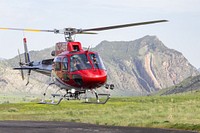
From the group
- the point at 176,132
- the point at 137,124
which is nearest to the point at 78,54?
the point at 176,132

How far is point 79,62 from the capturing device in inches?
1567

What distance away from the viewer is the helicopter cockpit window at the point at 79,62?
3947cm

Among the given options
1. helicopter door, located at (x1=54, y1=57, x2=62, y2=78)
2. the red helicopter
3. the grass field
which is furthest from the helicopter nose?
the grass field

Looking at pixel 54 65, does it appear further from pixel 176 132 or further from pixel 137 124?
pixel 137 124

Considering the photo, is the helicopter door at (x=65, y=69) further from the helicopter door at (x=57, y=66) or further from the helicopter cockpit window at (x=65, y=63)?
the helicopter door at (x=57, y=66)

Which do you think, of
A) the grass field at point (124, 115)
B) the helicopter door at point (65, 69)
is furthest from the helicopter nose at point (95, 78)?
the grass field at point (124, 115)

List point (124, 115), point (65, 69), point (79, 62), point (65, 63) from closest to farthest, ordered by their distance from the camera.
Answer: point (79, 62) < point (65, 63) < point (65, 69) < point (124, 115)

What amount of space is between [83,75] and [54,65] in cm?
451

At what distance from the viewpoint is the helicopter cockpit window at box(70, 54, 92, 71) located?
39.5m

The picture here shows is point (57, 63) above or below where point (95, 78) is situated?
above

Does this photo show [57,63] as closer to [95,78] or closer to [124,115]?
[95,78]

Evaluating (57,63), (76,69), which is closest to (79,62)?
(76,69)

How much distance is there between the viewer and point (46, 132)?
4659cm

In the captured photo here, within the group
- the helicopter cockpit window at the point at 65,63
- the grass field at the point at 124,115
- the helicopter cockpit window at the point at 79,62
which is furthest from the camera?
the grass field at the point at 124,115
